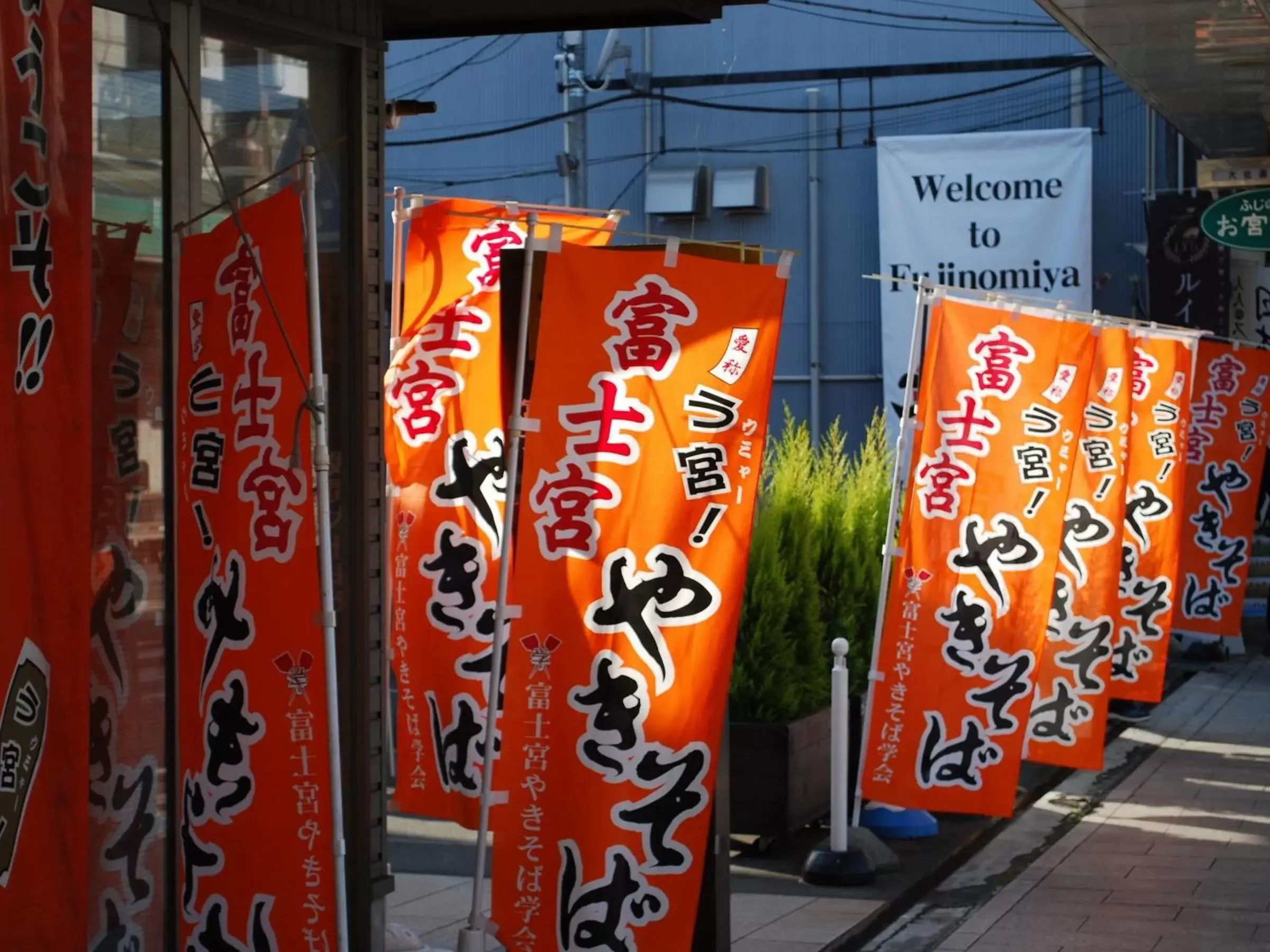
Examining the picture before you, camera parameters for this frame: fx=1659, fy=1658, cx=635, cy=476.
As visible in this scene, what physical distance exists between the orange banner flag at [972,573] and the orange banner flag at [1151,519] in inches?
129

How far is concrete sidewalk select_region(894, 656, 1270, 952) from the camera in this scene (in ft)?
24.8

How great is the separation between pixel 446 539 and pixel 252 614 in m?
2.61

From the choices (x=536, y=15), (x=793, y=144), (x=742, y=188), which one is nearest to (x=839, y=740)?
(x=536, y=15)

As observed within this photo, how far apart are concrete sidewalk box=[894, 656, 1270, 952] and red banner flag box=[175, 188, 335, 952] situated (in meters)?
3.52

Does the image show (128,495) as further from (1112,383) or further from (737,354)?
(1112,383)

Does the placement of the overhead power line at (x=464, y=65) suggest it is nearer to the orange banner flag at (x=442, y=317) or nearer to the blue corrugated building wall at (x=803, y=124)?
the blue corrugated building wall at (x=803, y=124)

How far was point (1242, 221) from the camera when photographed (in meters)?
14.2

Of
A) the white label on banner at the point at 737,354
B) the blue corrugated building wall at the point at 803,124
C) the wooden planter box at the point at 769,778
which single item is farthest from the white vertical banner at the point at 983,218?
the white label on banner at the point at 737,354

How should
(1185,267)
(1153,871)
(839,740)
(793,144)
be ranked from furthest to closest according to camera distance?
(793,144), (1185,267), (1153,871), (839,740)

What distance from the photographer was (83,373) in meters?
2.79

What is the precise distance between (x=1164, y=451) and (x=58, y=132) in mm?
10456

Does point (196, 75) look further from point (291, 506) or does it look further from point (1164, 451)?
point (1164, 451)

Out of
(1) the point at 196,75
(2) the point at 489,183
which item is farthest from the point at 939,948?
(2) the point at 489,183

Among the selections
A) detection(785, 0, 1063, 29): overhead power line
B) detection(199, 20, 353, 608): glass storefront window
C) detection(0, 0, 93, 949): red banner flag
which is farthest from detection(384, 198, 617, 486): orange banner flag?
detection(785, 0, 1063, 29): overhead power line
